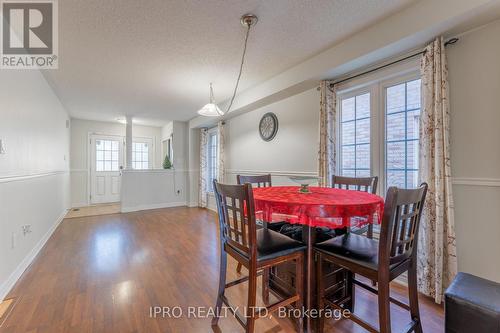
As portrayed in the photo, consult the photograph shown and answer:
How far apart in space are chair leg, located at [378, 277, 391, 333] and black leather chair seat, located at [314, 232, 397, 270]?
81mm

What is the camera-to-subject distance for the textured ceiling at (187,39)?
1.76 meters

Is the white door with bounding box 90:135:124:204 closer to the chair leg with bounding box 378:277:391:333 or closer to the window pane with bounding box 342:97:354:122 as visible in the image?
the window pane with bounding box 342:97:354:122

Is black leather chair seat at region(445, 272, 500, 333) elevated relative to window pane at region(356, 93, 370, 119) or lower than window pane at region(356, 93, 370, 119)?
lower

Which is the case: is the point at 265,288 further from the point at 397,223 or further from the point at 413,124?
the point at 413,124

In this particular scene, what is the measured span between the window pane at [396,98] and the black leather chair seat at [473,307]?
159cm

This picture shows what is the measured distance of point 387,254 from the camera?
1.13m

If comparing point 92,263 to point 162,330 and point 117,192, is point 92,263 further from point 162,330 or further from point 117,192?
point 117,192

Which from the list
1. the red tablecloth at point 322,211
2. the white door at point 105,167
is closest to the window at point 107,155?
the white door at point 105,167

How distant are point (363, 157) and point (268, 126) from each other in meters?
1.66

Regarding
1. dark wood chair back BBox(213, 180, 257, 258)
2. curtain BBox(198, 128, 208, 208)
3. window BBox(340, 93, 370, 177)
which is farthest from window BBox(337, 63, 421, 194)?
curtain BBox(198, 128, 208, 208)

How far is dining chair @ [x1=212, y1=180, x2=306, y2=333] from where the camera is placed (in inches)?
50.4

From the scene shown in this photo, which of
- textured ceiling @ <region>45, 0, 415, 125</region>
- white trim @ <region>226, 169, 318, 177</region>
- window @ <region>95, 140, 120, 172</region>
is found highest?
textured ceiling @ <region>45, 0, 415, 125</region>

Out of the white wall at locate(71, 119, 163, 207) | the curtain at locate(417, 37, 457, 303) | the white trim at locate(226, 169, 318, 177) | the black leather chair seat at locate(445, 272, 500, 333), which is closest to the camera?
the black leather chair seat at locate(445, 272, 500, 333)

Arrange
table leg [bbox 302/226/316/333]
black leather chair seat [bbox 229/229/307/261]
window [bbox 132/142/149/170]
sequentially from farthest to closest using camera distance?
window [bbox 132/142/149/170]
table leg [bbox 302/226/316/333]
black leather chair seat [bbox 229/229/307/261]
